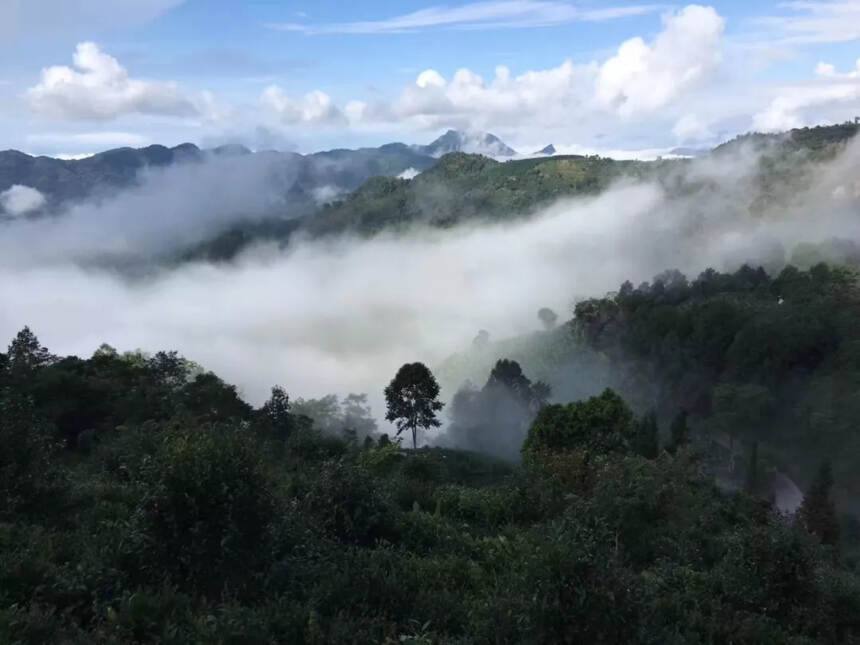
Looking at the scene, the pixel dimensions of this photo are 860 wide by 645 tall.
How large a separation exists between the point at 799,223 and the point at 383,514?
13105 centimetres

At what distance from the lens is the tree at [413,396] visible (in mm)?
45000

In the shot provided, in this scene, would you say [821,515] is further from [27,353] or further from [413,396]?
[27,353]

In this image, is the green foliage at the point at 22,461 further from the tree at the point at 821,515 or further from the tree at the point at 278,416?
the tree at the point at 821,515

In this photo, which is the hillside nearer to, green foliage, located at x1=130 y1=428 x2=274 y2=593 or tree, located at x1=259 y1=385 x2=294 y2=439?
green foliage, located at x1=130 y1=428 x2=274 y2=593

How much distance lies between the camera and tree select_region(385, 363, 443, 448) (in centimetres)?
4500

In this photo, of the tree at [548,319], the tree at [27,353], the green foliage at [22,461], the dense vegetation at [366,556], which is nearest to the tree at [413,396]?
the tree at [27,353]

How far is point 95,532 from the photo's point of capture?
34.0ft

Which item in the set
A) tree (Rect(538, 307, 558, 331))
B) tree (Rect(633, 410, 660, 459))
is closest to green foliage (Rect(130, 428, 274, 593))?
tree (Rect(633, 410, 660, 459))

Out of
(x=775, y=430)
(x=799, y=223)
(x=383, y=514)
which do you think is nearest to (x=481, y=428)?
(x=775, y=430)

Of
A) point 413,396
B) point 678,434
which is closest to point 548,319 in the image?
point 413,396

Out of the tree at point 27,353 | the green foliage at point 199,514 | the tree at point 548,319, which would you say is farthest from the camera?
the tree at point 548,319

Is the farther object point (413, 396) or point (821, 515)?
point (413, 396)

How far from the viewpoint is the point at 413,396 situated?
4522 centimetres

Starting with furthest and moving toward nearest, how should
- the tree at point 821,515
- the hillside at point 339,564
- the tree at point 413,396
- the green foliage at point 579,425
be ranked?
the tree at point 413,396
the green foliage at point 579,425
the tree at point 821,515
the hillside at point 339,564
